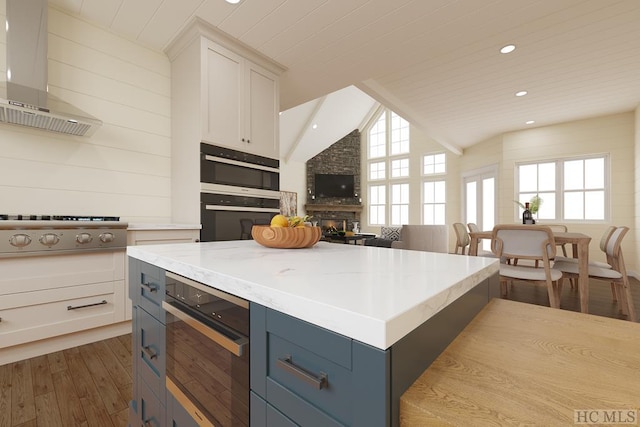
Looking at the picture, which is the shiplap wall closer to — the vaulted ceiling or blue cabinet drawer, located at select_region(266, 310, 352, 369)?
the vaulted ceiling

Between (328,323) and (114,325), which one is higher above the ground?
(328,323)

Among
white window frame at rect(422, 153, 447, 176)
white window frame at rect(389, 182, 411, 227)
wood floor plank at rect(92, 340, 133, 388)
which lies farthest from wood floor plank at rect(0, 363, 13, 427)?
white window frame at rect(422, 153, 447, 176)

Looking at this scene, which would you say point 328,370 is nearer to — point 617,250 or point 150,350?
point 150,350

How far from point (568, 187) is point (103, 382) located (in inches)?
285

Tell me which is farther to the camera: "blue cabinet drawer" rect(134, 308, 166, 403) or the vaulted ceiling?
the vaulted ceiling

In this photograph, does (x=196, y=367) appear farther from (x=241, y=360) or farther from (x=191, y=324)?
(x=241, y=360)

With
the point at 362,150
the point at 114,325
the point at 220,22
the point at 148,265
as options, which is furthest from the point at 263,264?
the point at 362,150

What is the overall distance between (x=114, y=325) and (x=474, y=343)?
262 cm

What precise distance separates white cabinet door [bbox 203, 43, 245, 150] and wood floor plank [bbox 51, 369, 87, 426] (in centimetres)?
189

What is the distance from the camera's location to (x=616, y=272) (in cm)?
261

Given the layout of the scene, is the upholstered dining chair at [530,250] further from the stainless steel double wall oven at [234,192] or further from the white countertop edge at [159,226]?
the white countertop edge at [159,226]

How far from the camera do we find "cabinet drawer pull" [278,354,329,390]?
500 millimetres

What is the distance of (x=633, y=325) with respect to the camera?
0.82 m

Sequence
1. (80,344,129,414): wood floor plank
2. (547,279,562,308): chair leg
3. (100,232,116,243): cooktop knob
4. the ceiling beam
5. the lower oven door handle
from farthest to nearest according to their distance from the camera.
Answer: the ceiling beam, (547,279,562,308): chair leg, (100,232,116,243): cooktop knob, (80,344,129,414): wood floor plank, the lower oven door handle
